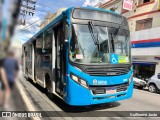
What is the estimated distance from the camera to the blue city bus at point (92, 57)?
561 cm

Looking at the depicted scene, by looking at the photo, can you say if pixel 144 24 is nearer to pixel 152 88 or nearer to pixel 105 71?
pixel 152 88

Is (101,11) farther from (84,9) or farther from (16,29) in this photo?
(16,29)

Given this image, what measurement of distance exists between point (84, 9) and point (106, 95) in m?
2.66

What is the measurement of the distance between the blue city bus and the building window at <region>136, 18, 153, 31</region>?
14.2 m

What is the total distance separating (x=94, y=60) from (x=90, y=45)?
45cm

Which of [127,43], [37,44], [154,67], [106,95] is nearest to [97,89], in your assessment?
[106,95]

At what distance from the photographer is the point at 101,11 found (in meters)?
6.30

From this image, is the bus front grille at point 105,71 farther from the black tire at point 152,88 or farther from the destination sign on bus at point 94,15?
the black tire at point 152,88

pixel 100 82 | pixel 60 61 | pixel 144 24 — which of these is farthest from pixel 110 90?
pixel 144 24

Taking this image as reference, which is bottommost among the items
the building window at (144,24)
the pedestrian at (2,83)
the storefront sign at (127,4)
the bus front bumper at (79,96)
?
the bus front bumper at (79,96)

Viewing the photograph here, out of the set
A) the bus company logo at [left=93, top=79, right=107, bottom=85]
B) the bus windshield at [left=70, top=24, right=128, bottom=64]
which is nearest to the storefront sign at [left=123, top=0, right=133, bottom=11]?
the bus windshield at [left=70, top=24, right=128, bottom=64]

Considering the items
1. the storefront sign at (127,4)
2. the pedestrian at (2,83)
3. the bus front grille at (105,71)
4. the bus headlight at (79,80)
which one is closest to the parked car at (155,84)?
the bus front grille at (105,71)

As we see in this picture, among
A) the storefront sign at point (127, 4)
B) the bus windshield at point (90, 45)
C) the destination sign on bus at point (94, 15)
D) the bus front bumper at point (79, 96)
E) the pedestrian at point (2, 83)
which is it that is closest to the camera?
the pedestrian at point (2, 83)

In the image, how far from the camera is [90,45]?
226 inches
